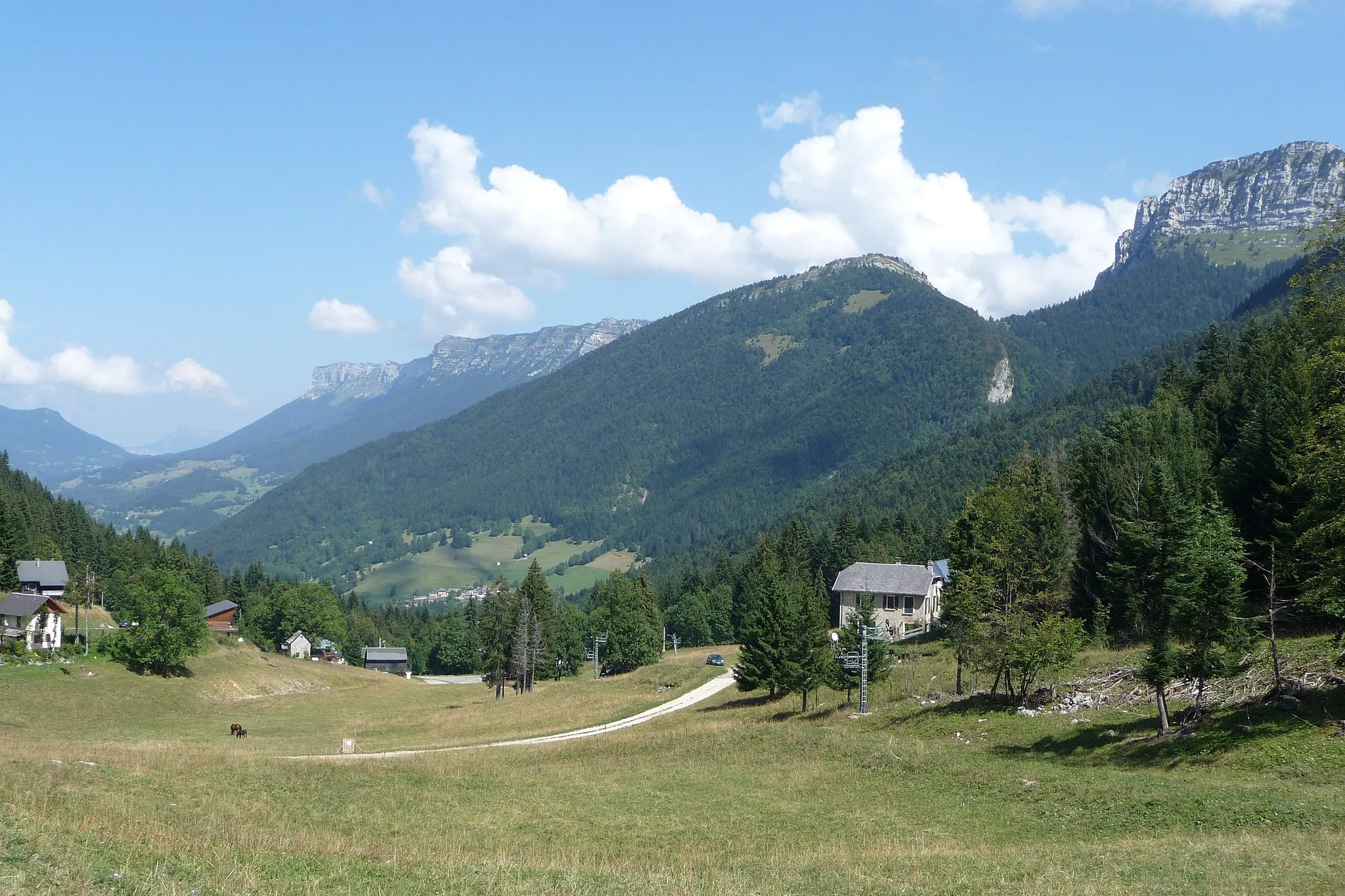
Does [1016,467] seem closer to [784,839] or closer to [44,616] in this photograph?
[784,839]

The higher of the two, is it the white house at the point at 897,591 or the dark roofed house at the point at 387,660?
the white house at the point at 897,591

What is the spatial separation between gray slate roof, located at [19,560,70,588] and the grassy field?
6696 cm

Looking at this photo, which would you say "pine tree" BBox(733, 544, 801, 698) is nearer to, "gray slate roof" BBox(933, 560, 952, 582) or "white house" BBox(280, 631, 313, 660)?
"gray slate roof" BBox(933, 560, 952, 582)

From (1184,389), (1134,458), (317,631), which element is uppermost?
(1184,389)

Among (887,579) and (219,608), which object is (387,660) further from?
(887,579)

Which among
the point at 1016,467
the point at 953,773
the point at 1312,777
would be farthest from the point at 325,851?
the point at 1016,467

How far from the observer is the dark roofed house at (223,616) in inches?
5517

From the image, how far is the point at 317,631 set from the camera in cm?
14462

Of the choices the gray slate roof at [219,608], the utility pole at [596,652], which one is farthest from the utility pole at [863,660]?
the gray slate roof at [219,608]

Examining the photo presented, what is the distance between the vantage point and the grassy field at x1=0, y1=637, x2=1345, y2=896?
1947cm

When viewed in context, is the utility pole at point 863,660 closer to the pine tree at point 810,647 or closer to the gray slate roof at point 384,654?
the pine tree at point 810,647

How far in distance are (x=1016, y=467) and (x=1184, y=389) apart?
16948 mm

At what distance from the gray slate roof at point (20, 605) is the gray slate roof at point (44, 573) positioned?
66.0ft

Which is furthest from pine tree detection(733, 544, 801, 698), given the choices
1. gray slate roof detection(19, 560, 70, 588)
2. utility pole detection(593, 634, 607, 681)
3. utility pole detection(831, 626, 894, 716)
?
gray slate roof detection(19, 560, 70, 588)
